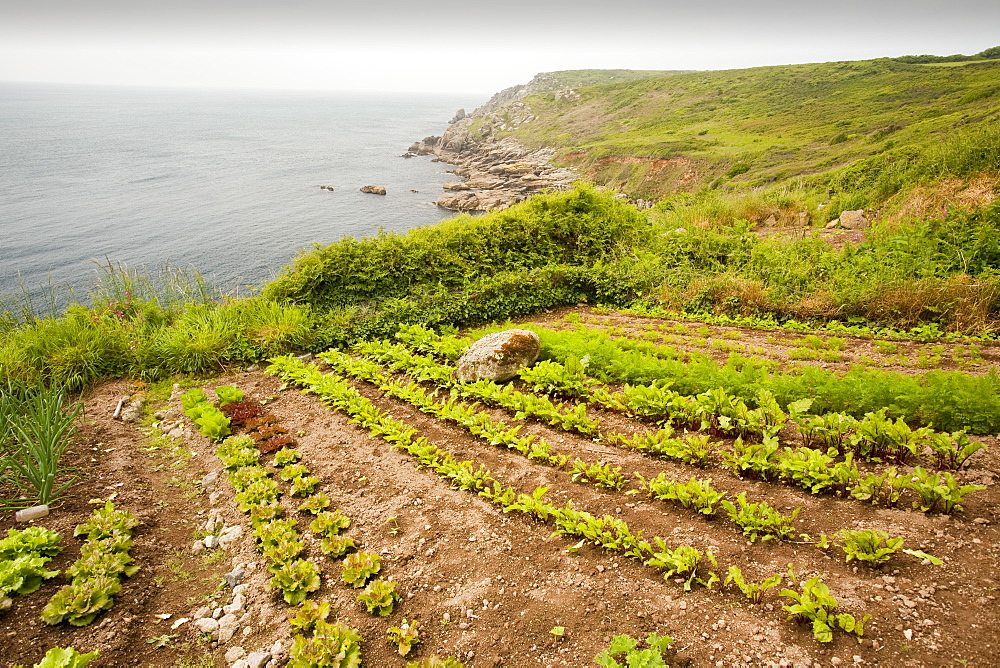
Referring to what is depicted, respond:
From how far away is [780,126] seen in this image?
45531 millimetres

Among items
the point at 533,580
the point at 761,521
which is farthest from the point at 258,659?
the point at 761,521

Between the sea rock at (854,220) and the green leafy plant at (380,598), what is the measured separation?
16950mm

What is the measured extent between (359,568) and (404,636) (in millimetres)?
930

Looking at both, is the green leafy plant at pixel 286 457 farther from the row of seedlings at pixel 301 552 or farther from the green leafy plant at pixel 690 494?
the green leafy plant at pixel 690 494

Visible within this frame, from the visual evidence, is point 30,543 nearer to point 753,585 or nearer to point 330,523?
point 330,523

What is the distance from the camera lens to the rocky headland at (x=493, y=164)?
4394 centimetres

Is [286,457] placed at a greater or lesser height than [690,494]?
lesser

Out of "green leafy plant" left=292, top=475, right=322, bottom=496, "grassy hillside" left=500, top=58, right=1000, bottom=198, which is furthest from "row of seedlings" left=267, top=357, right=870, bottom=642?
"grassy hillside" left=500, top=58, right=1000, bottom=198

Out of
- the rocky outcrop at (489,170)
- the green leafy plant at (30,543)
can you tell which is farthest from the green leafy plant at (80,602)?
the rocky outcrop at (489,170)

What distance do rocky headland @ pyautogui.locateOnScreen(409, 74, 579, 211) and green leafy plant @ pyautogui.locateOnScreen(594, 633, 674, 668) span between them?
23.8 m

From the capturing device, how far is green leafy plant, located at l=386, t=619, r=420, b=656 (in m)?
3.86

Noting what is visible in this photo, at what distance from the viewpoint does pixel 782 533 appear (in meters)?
4.59

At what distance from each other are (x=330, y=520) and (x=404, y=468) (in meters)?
1.26

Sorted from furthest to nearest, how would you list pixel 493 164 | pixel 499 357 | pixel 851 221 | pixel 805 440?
1. pixel 493 164
2. pixel 851 221
3. pixel 499 357
4. pixel 805 440
